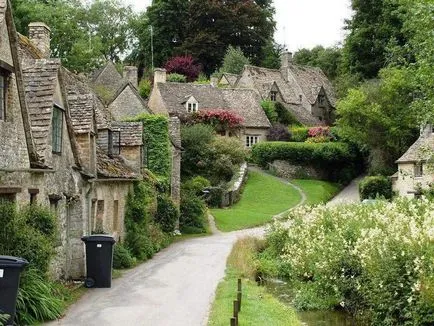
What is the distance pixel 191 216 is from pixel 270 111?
100 ft

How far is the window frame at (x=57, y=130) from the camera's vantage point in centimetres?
1948

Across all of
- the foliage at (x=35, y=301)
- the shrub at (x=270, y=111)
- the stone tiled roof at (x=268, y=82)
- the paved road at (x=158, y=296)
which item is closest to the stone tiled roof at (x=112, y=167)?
the paved road at (x=158, y=296)

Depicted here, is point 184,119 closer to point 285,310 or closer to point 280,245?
point 280,245

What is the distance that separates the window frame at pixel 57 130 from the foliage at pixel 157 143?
18212 mm

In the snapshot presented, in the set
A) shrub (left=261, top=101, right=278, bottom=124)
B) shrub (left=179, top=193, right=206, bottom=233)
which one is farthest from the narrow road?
shrub (left=261, top=101, right=278, bottom=124)

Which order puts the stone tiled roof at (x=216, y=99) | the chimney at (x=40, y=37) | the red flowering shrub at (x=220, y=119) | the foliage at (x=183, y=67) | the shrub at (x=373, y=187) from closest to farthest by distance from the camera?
the chimney at (x=40, y=37), the shrub at (x=373, y=187), the red flowering shrub at (x=220, y=119), the stone tiled roof at (x=216, y=99), the foliage at (x=183, y=67)

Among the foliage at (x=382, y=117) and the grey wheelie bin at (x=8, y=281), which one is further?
the foliage at (x=382, y=117)

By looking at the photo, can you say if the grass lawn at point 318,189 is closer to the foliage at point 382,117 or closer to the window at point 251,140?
the foliage at point 382,117

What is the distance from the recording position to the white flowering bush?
15812 mm

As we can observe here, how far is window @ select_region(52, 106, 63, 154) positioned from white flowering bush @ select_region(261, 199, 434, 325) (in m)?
8.41

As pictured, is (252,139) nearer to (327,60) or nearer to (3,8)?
(327,60)

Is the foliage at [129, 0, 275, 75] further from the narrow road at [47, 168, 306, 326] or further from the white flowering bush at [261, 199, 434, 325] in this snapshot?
the white flowering bush at [261, 199, 434, 325]

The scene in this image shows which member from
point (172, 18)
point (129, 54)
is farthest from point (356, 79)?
point (129, 54)

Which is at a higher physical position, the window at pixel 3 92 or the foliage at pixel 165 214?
the window at pixel 3 92
